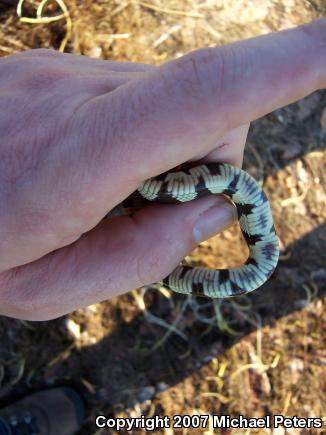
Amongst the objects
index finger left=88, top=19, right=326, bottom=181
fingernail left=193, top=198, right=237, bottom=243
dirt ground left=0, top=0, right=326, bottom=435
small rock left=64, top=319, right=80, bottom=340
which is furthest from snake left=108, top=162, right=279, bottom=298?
small rock left=64, top=319, right=80, bottom=340

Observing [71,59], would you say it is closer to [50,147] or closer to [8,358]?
[50,147]

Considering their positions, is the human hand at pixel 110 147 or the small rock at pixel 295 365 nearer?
the human hand at pixel 110 147

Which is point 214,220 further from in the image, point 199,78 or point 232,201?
point 199,78

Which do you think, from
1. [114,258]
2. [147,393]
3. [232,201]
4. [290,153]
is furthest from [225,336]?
[114,258]

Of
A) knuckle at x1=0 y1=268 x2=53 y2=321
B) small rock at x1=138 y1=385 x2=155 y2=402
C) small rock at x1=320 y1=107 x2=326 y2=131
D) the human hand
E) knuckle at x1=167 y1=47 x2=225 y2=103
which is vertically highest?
knuckle at x1=167 y1=47 x2=225 y2=103

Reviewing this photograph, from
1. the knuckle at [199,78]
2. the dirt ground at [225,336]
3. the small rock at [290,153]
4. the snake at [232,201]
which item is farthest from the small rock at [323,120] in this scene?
the knuckle at [199,78]

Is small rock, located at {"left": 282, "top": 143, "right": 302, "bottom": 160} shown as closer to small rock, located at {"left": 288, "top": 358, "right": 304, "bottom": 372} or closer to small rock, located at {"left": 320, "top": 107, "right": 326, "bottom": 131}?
small rock, located at {"left": 320, "top": 107, "right": 326, "bottom": 131}

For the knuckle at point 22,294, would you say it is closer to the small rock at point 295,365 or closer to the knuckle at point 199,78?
the knuckle at point 199,78
